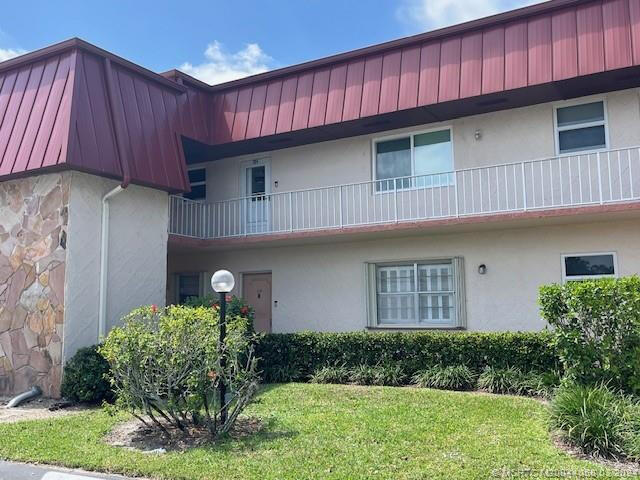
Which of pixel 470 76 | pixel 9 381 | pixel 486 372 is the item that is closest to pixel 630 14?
pixel 470 76

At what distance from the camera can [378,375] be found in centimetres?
1063

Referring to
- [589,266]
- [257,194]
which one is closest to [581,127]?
[589,266]

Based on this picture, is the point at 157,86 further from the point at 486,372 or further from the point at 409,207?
the point at 486,372

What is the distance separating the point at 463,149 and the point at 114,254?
7640mm

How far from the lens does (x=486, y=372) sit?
9930mm

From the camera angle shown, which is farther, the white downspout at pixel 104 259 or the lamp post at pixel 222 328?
the white downspout at pixel 104 259

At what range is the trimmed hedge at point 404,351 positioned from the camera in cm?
975

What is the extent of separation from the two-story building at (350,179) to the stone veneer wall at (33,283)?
0.04 meters

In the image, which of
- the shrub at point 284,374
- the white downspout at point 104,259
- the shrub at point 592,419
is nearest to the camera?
the shrub at point 592,419

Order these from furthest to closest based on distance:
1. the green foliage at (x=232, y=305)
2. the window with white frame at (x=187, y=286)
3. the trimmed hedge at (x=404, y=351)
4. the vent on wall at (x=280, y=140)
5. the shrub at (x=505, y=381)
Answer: the window with white frame at (x=187, y=286)
the vent on wall at (x=280, y=140)
the green foliage at (x=232, y=305)
the trimmed hedge at (x=404, y=351)
the shrub at (x=505, y=381)

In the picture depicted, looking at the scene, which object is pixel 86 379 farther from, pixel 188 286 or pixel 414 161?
pixel 414 161

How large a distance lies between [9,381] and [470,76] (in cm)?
1078

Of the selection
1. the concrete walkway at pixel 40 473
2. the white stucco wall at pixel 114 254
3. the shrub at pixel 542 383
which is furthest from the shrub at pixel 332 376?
the concrete walkway at pixel 40 473

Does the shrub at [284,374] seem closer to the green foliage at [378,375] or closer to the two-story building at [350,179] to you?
the green foliage at [378,375]
